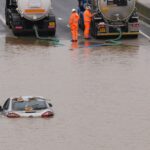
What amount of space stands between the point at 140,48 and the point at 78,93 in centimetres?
1013

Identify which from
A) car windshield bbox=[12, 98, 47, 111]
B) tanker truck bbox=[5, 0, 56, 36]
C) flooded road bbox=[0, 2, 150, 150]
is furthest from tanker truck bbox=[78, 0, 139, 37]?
car windshield bbox=[12, 98, 47, 111]

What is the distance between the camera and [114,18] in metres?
43.2

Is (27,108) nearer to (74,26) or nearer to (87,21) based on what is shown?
(74,26)

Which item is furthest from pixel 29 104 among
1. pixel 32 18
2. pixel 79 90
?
pixel 32 18

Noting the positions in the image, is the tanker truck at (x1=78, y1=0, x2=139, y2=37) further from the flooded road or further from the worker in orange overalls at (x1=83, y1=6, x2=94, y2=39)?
the flooded road

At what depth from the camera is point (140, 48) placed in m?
41.8

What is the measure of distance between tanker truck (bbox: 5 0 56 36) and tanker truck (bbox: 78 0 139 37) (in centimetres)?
218

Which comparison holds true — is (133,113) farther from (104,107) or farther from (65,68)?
(65,68)

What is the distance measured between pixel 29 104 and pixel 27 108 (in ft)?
0.75

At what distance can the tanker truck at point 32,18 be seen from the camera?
42969 mm

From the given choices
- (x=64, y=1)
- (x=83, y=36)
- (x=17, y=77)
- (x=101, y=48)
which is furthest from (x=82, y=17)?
(x=17, y=77)

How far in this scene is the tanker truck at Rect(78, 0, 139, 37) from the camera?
141 ft

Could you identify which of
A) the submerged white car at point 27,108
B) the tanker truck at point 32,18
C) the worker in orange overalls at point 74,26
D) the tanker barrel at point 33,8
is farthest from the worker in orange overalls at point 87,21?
the submerged white car at point 27,108

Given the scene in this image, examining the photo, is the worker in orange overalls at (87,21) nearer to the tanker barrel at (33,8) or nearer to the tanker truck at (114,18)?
the tanker truck at (114,18)
